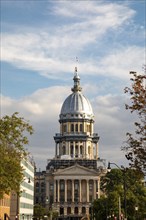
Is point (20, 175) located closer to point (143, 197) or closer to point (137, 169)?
point (137, 169)

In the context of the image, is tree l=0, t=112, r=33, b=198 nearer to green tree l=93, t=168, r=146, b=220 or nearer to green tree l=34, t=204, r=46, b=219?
green tree l=93, t=168, r=146, b=220

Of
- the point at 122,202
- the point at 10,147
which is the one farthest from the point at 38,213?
the point at 10,147

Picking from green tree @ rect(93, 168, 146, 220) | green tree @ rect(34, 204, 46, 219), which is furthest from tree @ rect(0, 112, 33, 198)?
green tree @ rect(34, 204, 46, 219)

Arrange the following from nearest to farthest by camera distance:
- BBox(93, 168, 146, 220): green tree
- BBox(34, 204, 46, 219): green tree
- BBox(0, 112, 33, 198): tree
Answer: BBox(0, 112, 33, 198): tree
BBox(93, 168, 146, 220): green tree
BBox(34, 204, 46, 219): green tree

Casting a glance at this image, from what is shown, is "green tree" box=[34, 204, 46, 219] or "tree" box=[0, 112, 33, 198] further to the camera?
"green tree" box=[34, 204, 46, 219]

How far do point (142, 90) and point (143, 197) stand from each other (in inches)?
3618

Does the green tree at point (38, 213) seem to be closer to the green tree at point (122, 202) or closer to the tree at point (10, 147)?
the green tree at point (122, 202)

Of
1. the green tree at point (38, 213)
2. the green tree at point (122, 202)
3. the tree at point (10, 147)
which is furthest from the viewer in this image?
the green tree at point (38, 213)

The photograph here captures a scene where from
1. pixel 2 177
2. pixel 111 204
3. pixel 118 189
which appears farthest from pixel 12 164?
pixel 118 189

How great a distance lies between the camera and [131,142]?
36281 millimetres

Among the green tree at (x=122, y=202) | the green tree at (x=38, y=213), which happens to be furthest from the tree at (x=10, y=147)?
the green tree at (x=38, y=213)

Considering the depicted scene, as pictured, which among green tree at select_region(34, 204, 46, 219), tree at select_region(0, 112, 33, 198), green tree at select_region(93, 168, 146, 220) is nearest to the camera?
tree at select_region(0, 112, 33, 198)

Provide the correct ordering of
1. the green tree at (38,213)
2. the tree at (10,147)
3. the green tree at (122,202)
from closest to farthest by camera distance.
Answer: the tree at (10,147) < the green tree at (122,202) < the green tree at (38,213)

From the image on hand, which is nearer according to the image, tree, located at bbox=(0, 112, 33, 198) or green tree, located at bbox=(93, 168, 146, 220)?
tree, located at bbox=(0, 112, 33, 198)
